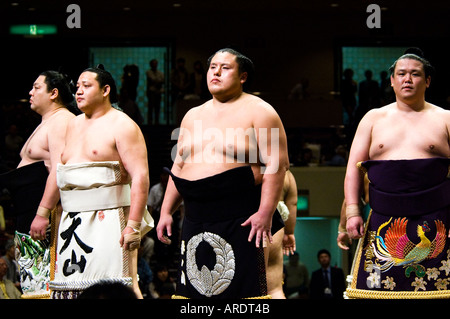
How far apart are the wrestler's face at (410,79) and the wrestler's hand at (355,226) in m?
0.60

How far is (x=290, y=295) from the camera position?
8.84 m

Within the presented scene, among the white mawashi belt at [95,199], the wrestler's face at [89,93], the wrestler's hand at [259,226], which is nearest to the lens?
the wrestler's hand at [259,226]

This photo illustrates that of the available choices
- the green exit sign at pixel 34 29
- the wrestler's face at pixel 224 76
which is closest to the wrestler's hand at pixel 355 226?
the wrestler's face at pixel 224 76

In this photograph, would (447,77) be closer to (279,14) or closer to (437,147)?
(279,14)

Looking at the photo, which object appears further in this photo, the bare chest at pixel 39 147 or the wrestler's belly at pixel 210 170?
the bare chest at pixel 39 147

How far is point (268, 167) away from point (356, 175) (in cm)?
49

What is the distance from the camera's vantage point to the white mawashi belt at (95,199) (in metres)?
3.83

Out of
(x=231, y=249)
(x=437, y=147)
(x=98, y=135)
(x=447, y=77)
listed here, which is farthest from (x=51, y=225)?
(x=447, y=77)

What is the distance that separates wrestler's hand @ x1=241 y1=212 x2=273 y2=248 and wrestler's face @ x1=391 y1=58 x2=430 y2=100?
2.88 ft

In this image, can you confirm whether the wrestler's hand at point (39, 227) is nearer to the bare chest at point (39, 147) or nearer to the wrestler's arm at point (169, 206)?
the bare chest at point (39, 147)

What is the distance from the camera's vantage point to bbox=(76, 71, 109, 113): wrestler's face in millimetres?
3977

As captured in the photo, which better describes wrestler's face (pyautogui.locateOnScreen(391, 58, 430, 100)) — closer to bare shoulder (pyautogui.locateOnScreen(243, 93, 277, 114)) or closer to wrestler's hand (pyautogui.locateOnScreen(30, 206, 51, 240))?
bare shoulder (pyautogui.locateOnScreen(243, 93, 277, 114))

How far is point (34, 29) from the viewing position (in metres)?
12.9

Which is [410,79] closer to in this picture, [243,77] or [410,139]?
[410,139]
